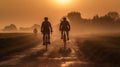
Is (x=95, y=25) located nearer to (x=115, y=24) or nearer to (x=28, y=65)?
(x=115, y=24)

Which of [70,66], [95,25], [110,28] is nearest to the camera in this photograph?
[70,66]

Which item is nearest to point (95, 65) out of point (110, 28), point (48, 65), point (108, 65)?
point (108, 65)

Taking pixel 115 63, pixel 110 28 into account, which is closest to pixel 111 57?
pixel 115 63

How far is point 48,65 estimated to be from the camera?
22469 mm

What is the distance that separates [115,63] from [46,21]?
55.3ft

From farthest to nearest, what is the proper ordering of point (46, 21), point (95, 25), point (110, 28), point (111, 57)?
1. point (95, 25)
2. point (110, 28)
3. point (46, 21)
4. point (111, 57)

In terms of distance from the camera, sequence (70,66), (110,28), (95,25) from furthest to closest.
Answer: (95,25)
(110,28)
(70,66)

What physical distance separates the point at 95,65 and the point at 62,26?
60.4 feet

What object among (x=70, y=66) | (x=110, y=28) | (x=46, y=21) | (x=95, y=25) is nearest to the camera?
(x=70, y=66)

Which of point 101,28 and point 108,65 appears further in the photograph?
point 101,28

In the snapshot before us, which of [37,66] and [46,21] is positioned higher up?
[46,21]

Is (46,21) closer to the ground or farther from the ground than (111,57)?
farther from the ground

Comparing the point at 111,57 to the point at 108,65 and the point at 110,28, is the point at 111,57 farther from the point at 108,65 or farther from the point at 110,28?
the point at 110,28

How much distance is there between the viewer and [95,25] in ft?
648
